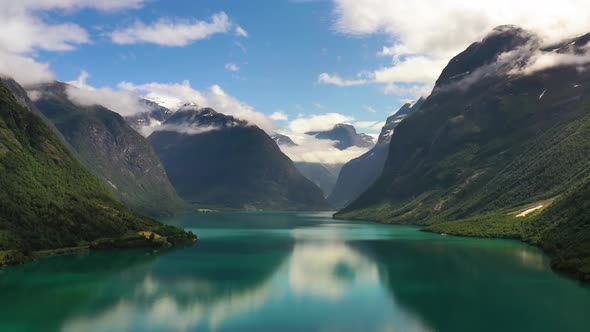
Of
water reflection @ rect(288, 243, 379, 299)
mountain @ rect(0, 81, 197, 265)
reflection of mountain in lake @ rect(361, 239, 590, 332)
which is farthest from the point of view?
mountain @ rect(0, 81, 197, 265)


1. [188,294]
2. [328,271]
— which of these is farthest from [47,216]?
[328,271]

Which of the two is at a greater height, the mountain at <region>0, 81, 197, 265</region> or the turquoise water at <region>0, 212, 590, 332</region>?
the mountain at <region>0, 81, 197, 265</region>

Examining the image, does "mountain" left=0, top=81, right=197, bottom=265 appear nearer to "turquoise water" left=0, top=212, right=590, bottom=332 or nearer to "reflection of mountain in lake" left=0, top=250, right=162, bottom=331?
"reflection of mountain in lake" left=0, top=250, right=162, bottom=331

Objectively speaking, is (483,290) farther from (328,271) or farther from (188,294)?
(188,294)

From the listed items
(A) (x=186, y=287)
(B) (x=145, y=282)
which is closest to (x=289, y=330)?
(A) (x=186, y=287)

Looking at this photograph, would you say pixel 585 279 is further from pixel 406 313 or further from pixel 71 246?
pixel 71 246

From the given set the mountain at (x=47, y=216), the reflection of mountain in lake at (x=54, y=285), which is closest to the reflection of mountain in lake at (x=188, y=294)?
the reflection of mountain in lake at (x=54, y=285)

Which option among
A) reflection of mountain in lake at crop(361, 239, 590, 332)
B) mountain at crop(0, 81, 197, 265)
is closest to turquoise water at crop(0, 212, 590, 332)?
reflection of mountain in lake at crop(361, 239, 590, 332)
